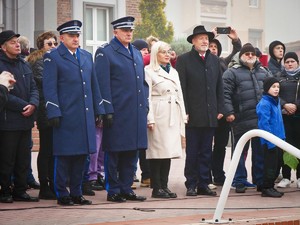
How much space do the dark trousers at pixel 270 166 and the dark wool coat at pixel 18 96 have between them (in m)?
3.14

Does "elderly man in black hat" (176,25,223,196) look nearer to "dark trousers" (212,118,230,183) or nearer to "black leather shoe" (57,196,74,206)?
"dark trousers" (212,118,230,183)

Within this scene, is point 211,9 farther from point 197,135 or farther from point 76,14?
point 197,135

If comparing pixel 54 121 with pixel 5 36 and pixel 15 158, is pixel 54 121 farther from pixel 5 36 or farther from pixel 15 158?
pixel 5 36

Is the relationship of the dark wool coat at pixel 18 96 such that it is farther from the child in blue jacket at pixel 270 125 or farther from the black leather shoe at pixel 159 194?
the child in blue jacket at pixel 270 125

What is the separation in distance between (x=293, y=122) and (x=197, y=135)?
6.18 feet

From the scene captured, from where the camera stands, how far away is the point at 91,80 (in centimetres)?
1086

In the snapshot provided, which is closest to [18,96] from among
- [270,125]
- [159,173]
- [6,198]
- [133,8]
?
[6,198]

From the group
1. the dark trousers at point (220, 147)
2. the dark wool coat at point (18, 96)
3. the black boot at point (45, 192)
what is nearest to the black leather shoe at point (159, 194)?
the black boot at point (45, 192)

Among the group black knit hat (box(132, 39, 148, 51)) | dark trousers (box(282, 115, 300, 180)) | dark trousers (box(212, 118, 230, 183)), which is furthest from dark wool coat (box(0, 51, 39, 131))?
dark trousers (box(282, 115, 300, 180))

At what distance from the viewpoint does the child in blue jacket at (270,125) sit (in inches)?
476

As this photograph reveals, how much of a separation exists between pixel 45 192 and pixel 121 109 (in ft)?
4.39

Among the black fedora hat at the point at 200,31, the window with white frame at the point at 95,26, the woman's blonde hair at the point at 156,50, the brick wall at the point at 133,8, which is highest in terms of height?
the brick wall at the point at 133,8

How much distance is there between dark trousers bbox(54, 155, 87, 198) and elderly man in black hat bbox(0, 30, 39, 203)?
500 mm

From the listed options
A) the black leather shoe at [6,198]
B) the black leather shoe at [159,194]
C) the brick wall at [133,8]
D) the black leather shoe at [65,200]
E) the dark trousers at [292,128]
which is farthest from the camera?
the brick wall at [133,8]
